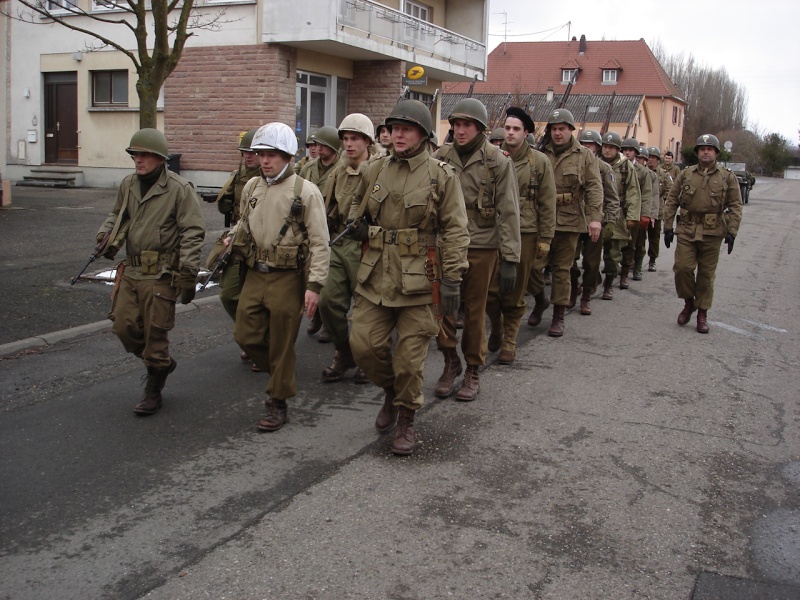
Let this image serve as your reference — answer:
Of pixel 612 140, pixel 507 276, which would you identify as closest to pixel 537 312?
pixel 507 276

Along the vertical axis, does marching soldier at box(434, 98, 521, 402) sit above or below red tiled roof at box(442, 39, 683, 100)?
below

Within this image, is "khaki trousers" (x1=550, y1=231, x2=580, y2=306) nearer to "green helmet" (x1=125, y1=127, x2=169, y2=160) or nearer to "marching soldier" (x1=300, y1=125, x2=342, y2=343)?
"marching soldier" (x1=300, y1=125, x2=342, y2=343)

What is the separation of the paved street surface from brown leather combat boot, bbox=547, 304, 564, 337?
570 millimetres

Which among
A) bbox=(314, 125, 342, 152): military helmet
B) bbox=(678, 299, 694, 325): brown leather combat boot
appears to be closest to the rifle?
bbox=(314, 125, 342, 152): military helmet

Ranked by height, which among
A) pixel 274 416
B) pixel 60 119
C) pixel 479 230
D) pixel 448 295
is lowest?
pixel 274 416

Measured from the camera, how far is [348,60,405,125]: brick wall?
2519 centimetres

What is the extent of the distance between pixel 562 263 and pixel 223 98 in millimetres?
15873

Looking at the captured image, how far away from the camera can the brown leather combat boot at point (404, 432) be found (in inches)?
204

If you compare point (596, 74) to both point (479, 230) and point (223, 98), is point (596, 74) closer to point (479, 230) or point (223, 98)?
point (223, 98)

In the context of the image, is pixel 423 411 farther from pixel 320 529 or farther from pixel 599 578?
pixel 599 578

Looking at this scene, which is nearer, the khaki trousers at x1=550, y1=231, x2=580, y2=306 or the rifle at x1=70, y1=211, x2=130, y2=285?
the rifle at x1=70, y1=211, x2=130, y2=285

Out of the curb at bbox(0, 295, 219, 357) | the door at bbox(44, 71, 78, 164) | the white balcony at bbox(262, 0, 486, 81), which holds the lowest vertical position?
the curb at bbox(0, 295, 219, 357)

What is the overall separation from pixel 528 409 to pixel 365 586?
2.86 meters

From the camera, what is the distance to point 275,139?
5367mm
